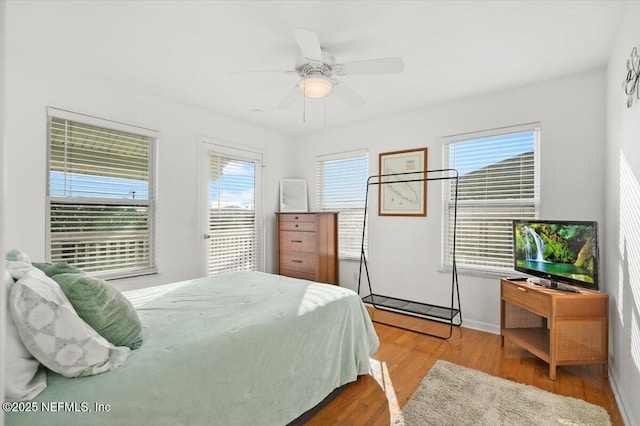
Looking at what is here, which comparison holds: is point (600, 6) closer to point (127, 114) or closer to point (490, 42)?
point (490, 42)

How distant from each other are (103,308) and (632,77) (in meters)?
3.11

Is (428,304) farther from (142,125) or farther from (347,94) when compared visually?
(142,125)

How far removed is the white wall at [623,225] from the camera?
181 centimetres

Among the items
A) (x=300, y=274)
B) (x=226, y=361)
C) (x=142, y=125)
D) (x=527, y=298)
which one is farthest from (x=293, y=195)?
(x=226, y=361)

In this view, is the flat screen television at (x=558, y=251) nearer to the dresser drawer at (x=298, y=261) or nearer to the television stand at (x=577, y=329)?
the television stand at (x=577, y=329)

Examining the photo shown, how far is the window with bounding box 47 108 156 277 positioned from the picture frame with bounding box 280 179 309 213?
195 centimetres

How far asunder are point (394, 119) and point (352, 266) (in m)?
2.11

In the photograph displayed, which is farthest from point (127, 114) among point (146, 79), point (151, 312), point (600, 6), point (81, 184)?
point (600, 6)

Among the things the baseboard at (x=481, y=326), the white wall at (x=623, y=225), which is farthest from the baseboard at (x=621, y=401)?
the baseboard at (x=481, y=326)

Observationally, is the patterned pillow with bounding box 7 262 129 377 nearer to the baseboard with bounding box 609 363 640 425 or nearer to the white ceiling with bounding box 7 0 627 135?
the white ceiling with bounding box 7 0 627 135

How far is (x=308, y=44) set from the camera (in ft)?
6.49

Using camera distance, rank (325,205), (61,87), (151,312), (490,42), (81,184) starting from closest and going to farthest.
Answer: (151,312), (490,42), (61,87), (81,184), (325,205)

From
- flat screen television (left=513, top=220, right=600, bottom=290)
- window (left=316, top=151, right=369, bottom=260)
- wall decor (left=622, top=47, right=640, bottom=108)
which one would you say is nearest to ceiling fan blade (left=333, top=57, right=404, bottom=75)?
wall decor (left=622, top=47, right=640, bottom=108)

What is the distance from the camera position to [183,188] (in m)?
3.68
